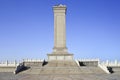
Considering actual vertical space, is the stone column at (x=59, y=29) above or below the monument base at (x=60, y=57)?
above

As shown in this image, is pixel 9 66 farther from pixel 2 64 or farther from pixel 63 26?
pixel 63 26

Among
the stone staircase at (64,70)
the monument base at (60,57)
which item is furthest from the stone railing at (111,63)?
the monument base at (60,57)

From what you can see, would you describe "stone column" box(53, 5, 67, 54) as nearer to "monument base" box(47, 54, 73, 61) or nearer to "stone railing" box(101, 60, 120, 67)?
"monument base" box(47, 54, 73, 61)

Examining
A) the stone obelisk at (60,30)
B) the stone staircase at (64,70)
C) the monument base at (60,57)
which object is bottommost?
the stone staircase at (64,70)

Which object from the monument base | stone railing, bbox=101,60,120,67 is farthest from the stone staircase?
the monument base

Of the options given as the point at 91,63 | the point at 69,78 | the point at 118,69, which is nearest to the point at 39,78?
the point at 69,78

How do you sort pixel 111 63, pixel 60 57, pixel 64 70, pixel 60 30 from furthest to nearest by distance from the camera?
pixel 60 30 → pixel 60 57 → pixel 111 63 → pixel 64 70

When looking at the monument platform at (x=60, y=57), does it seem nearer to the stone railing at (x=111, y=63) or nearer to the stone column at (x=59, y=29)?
the stone column at (x=59, y=29)

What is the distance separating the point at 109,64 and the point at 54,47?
588 inches

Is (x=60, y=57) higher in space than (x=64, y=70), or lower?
higher

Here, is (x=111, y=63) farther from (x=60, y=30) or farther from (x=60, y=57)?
(x=60, y=30)

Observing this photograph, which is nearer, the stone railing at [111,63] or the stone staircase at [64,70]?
the stone staircase at [64,70]

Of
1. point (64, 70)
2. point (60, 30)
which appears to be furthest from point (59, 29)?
point (64, 70)

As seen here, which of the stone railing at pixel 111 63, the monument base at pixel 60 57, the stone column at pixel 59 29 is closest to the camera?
the stone railing at pixel 111 63
